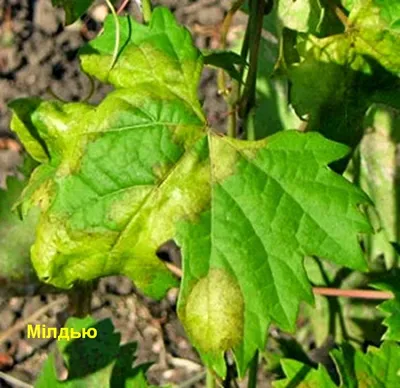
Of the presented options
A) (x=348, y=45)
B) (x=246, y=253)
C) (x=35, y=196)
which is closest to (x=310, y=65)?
(x=348, y=45)

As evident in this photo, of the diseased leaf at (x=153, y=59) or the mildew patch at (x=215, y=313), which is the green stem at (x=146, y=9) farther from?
the mildew patch at (x=215, y=313)

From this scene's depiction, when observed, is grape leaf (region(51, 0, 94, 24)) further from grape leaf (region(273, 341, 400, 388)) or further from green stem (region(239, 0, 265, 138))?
grape leaf (region(273, 341, 400, 388))

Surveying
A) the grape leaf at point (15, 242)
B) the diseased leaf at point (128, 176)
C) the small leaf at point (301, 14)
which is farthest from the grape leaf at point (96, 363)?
the small leaf at point (301, 14)

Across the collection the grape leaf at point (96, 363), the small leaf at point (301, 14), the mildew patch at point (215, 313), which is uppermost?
the small leaf at point (301, 14)

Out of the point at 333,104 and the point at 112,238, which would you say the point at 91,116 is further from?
the point at 333,104

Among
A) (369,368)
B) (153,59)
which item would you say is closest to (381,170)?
(369,368)

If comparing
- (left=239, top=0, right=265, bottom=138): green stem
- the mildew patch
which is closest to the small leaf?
(left=239, top=0, right=265, bottom=138): green stem

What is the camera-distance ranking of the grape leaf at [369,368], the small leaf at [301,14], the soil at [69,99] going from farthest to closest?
the soil at [69,99] < the grape leaf at [369,368] < the small leaf at [301,14]
